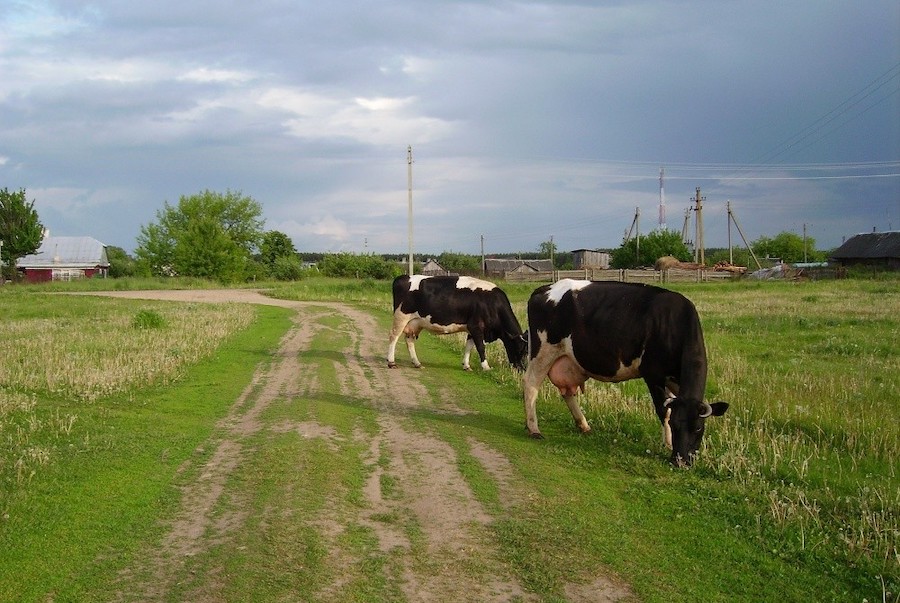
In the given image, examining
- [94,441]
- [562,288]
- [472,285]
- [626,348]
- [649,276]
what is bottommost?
[94,441]

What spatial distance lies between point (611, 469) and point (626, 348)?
5.44ft

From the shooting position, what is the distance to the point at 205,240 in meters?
77.1

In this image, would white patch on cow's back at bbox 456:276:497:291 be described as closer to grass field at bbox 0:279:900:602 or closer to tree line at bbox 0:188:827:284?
grass field at bbox 0:279:900:602

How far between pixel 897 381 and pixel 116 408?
13.9 meters

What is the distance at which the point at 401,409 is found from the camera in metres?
11.8

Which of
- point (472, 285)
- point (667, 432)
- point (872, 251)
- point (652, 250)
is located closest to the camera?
point (667, 432)

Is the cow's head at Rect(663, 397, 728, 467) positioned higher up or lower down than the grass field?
higher up

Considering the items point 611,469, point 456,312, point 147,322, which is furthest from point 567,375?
point 147,322

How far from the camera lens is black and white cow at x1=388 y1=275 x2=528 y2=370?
648 inches

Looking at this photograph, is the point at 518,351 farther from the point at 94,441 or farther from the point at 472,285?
the point at 94,441

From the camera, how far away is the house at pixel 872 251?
65688mm

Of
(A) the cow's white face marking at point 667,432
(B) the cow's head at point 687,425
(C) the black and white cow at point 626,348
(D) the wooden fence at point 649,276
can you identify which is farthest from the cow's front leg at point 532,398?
(D) the wooden fence at point 649,276

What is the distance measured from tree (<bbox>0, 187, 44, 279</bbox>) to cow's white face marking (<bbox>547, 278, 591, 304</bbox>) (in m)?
75.9

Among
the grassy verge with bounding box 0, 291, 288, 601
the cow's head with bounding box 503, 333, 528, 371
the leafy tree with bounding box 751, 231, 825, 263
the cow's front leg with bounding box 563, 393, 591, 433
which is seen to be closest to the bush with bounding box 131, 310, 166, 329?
the grassy verge with bounding box 0, 291, 288, 601
